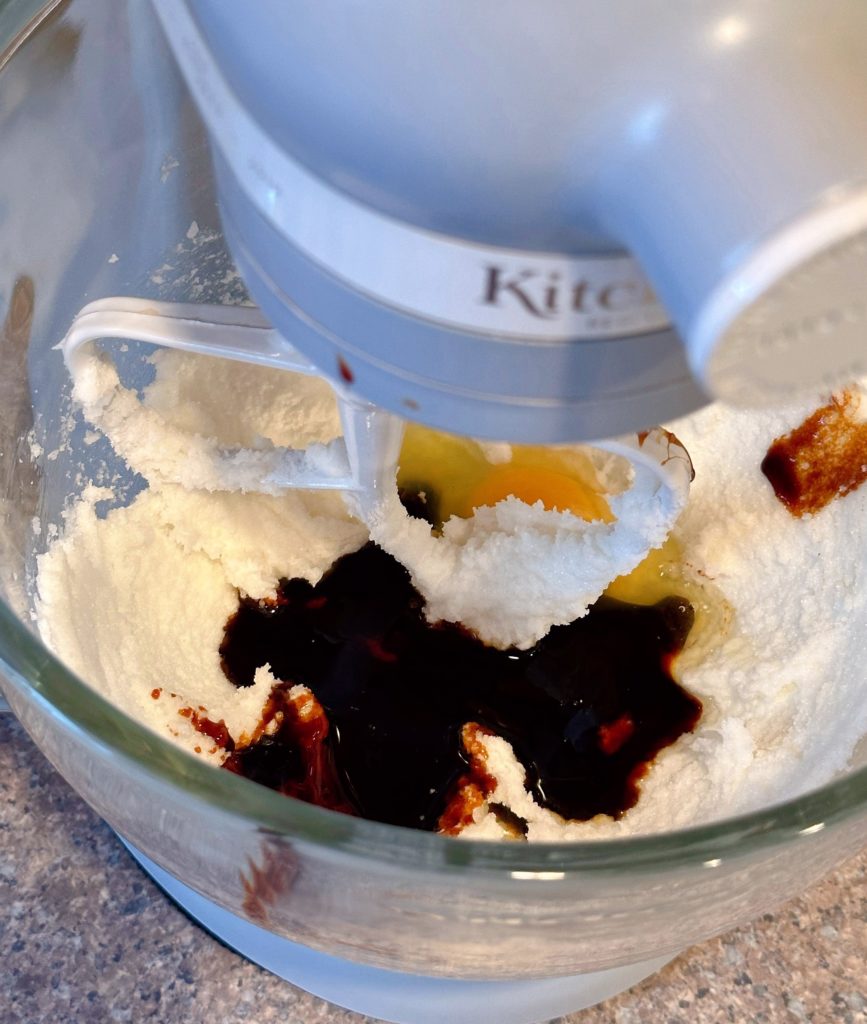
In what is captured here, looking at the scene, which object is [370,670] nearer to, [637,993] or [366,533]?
[366,533]

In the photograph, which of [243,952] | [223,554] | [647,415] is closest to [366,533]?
[223,554]

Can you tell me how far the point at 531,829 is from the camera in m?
0.54

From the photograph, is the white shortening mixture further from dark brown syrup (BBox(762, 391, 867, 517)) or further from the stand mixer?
the stand mixer

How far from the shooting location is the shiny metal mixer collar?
0.22m

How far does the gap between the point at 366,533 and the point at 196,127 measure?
0.22 m

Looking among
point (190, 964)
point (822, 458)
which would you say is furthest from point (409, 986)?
point (822, 458)

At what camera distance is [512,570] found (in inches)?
22.0

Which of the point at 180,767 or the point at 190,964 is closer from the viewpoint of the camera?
the point at 180,767

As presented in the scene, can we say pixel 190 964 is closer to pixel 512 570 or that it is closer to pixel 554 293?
pixel 512 570

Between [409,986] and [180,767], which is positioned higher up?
[180,767]

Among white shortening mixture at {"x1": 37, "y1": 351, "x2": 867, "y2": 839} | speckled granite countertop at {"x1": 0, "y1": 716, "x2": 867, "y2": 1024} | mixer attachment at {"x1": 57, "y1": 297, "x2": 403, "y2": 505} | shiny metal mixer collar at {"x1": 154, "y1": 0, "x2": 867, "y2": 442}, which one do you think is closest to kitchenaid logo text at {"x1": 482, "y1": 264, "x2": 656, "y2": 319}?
shiny metal mixer collar at {"x1": 154, "y1": 0, "x2": 867, "y2": 442}

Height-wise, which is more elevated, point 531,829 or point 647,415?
point 647,415

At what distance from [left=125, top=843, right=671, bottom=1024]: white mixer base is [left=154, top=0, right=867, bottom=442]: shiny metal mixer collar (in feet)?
1.16

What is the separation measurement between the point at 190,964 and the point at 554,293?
429mm
